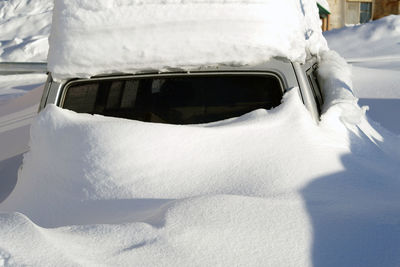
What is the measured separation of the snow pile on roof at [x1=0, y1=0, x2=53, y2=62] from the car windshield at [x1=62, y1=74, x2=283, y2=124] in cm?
1763

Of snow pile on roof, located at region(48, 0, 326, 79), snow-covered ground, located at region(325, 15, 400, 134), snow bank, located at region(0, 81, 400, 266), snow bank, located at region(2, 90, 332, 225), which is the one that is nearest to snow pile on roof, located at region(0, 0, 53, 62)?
snow-covered ground, located at region(325, 15, 400, 134)

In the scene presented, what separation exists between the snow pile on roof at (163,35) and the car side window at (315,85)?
17.2 inches

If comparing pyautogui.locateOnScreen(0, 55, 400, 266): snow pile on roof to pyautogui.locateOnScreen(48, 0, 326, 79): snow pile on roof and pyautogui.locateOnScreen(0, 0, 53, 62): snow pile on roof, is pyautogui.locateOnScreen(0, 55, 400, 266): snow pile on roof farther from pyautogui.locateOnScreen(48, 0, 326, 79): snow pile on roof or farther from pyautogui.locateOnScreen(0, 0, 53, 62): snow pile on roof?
pyautogui.locateOnScreen(0, 0, 53, 62): snow pile on roof

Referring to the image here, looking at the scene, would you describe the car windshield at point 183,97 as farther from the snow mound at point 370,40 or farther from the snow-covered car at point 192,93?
the snow mound at point 370,40

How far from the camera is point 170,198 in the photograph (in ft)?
7.95

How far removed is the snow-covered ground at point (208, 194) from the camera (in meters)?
1.89

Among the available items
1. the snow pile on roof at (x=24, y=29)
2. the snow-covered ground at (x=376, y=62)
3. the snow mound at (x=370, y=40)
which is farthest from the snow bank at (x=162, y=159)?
the snow pile on roof at (x=24, y=29)

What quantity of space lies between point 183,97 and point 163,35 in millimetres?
361

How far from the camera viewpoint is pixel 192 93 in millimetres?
3080

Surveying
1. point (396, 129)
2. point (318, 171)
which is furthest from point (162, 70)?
point (396, 129)

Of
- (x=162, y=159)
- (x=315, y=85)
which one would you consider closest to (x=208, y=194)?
(x=162, y=159)

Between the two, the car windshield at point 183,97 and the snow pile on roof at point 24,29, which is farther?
the snow pile on roof at point 24,29

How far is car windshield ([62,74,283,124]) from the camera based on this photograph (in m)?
3.04

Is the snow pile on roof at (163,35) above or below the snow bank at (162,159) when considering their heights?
above
